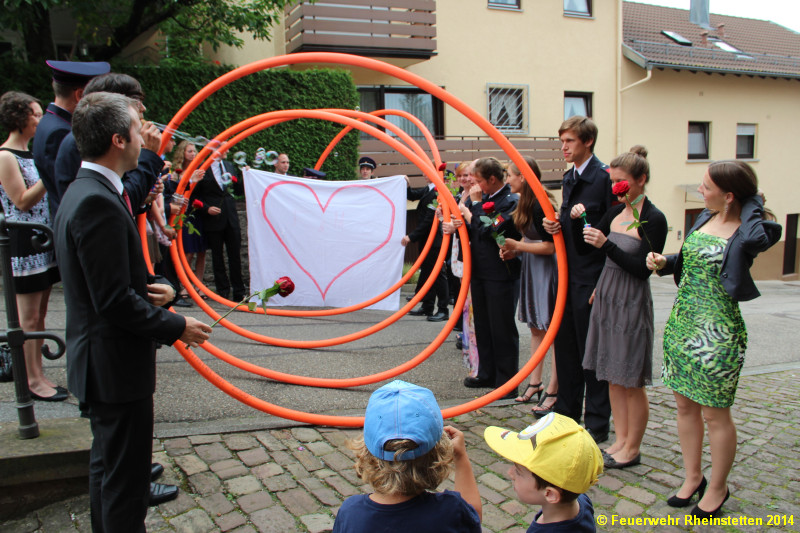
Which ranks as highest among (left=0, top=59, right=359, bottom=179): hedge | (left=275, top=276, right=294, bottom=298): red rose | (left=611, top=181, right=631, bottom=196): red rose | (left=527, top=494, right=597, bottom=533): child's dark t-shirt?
(left=0, top=59, right=359, bottom=179): hedge

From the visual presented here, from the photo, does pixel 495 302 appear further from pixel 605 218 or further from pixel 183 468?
pixel 183 468


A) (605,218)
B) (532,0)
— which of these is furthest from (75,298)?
(532,0)

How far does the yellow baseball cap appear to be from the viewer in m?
1.88

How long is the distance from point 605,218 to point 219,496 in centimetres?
286

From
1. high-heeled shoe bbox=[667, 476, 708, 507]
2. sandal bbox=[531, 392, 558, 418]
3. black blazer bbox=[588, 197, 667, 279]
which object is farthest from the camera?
sandal bbox=[531, 392, 558, 418]

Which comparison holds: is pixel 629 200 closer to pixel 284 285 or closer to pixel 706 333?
pixel 706 333

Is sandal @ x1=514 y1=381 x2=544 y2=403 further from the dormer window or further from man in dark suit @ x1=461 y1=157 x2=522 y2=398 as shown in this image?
the dormer window

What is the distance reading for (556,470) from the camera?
6.19ft

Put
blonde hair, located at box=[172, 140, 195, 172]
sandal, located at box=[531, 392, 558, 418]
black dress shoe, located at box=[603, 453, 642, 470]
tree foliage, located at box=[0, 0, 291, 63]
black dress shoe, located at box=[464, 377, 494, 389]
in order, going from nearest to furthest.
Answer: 1. black dress shoe, located at box=[603, 453, 642, 470]
2. sandal, located at box=[531, 392, 558, 418]
3. black dress shoe, located at box=[464, 377, 494, 389]
4. blonde hair, located at box=[172, 140, 195, 172]
5. tree foliage, located at box=[0, 0, 291, 63]

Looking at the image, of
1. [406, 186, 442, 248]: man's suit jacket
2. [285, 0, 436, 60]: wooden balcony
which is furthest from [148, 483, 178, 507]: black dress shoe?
[285, 0, 436, 60]: wooden balcony

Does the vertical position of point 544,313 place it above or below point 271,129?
below

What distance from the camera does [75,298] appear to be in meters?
2.28

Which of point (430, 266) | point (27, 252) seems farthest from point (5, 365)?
point (430, 266)

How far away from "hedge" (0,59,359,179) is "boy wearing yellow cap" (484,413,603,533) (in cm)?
952
